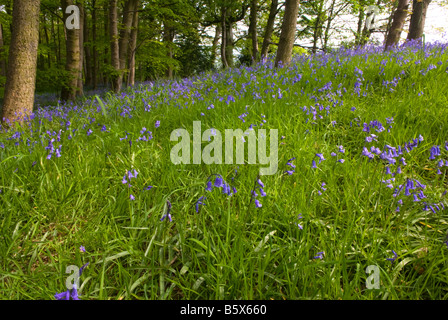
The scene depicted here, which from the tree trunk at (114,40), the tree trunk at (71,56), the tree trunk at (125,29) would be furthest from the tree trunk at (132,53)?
the tree trunk at (71,56)

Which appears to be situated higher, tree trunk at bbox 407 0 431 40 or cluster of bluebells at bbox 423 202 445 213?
tree trunk at bbox 407 0 431 40

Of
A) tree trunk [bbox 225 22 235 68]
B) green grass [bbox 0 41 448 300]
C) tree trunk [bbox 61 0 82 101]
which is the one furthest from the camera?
tree trunk [bbox 225 22 235 68]

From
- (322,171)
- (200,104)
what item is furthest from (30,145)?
(322,171)

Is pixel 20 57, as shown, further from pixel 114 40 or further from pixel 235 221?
pixel 235 221

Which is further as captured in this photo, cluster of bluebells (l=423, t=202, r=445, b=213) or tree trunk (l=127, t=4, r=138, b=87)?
tree trunk (l=127, t=4, r=138, b=87)

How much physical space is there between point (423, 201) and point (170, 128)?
2.77 m

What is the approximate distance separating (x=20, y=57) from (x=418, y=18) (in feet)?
35.4

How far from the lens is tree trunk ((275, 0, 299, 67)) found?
20.0 ft

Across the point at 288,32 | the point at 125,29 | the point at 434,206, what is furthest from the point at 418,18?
the point at 125,29

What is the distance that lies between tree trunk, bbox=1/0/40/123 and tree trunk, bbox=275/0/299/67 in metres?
5.08

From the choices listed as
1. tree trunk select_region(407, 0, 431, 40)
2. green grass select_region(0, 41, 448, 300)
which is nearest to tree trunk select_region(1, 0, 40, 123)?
green grass select_region(0, 41, 448, 300)

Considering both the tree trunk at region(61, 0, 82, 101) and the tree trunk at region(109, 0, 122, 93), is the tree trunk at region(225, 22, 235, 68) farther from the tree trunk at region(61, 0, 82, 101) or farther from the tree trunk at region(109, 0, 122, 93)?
the tree trunk at region(61, 0, 82, 101)

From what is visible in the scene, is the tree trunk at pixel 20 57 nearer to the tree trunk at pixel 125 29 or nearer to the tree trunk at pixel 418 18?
the tree trunk at pixel 125 29
